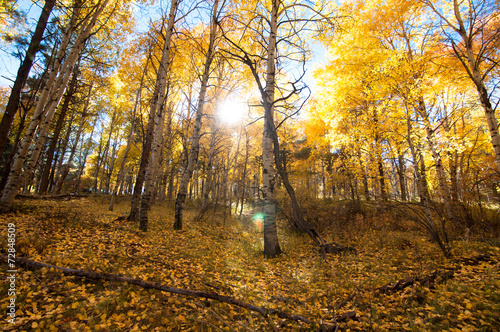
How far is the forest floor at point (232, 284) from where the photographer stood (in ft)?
7.50

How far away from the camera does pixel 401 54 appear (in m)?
7.32

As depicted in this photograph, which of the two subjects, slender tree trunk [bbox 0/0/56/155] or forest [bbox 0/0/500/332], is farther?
slender tree trunk [bbox 0/0/56/155]

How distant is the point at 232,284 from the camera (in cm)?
355

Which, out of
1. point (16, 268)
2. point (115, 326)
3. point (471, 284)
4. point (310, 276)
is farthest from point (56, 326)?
point (471, 284)

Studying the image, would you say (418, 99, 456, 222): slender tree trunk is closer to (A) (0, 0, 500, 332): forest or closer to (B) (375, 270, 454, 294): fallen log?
(A) (0, 0, 500, 332): forest

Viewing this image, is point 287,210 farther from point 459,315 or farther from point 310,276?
point 459,315

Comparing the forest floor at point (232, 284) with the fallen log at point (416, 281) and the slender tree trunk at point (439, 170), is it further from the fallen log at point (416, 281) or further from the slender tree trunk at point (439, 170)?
the slender tree trunk at point (439, 170)

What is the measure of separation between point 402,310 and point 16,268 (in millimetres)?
5359

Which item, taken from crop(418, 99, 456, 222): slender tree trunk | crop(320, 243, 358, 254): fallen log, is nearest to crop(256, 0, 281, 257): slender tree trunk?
crop(320, 243, 358, 254): fallen log

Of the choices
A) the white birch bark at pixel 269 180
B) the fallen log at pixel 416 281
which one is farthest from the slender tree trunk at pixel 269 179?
the fallen log at pixel 416 281

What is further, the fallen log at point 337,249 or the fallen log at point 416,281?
the fallen log at point 337,249

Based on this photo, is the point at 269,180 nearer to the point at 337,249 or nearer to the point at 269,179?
the point at 269,179

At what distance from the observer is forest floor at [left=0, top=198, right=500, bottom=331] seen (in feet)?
7.50

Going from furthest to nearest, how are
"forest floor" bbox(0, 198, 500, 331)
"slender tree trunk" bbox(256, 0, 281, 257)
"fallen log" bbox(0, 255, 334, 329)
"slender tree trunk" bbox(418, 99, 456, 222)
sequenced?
1. "slender tree trunk" bbox(418, 99, 456, 222)
2. "slender tree trunk" bbox(256, 0, 281, 257)
3. "fallen log" bbox(0, 255, 334, 329)
4. "forest floor" bbox(0, 198, 500, 331)
